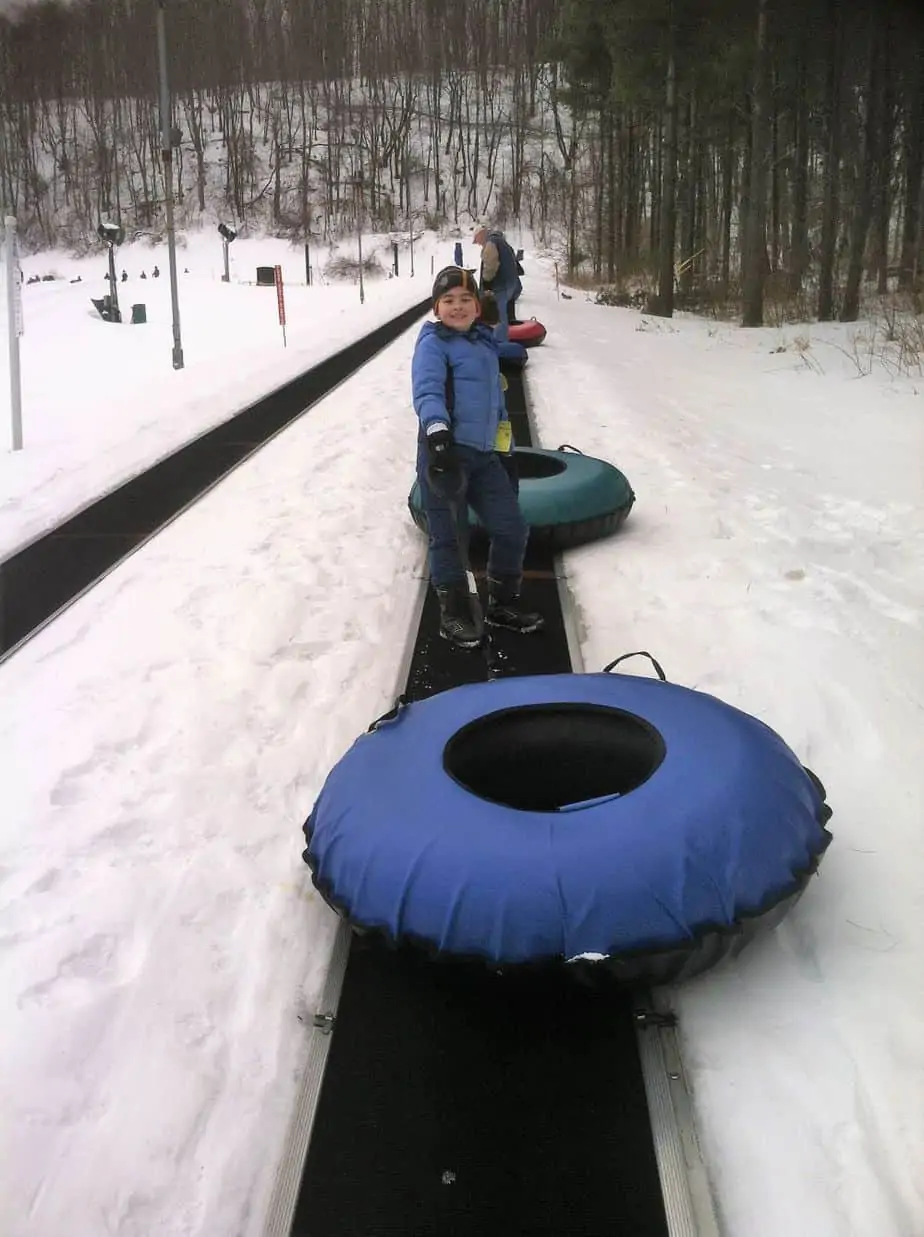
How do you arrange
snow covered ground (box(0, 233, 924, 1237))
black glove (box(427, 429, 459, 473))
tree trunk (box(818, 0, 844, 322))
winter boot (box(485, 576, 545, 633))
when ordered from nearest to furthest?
snow covered ground (box(0, 233, 924, 1237)), black glove (box(427, 429, 459, 473)), winter boot (box(485, 576, 545, 633)), tree trunk (box(818, 0, 844, 322))

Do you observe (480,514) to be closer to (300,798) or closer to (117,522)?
(300,798)

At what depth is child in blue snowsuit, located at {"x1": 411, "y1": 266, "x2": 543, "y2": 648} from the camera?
392 centimetres

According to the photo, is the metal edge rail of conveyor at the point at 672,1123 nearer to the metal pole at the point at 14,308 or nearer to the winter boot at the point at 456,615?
the winter boot at the point at 456,615

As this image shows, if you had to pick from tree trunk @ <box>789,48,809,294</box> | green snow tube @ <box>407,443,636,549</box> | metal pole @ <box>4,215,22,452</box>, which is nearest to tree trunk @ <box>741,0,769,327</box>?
tree trunk @ <box>789,48,809,294</box>

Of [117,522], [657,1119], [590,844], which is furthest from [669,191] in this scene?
[657,1119]

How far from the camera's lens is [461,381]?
402 centimetres

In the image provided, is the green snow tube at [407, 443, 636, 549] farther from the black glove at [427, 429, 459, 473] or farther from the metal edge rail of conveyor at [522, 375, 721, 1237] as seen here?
the metal edge rail of conveyor at [522, 375, 721, 1237]

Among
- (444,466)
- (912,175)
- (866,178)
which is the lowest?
(444,466)

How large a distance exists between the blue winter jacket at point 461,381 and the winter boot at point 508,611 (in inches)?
25.8

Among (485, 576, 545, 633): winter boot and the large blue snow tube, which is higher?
the large blue snow tube

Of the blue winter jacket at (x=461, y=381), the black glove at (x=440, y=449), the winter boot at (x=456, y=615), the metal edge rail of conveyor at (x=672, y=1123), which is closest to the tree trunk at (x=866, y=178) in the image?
the blue winter jacket at (x=461, y=381)

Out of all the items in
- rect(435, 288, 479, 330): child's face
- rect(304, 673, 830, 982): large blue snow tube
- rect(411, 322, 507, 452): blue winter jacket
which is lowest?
rect(304, 673, 830, 982): large blue snow tube

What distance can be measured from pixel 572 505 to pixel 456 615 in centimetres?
130

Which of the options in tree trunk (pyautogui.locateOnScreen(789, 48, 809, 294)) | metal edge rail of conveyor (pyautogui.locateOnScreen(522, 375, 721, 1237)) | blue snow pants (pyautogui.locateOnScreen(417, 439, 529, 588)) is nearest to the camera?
metal edge rail of conveyor (pyautogui.locateOnScreen(522, 375, 721, 1237))
